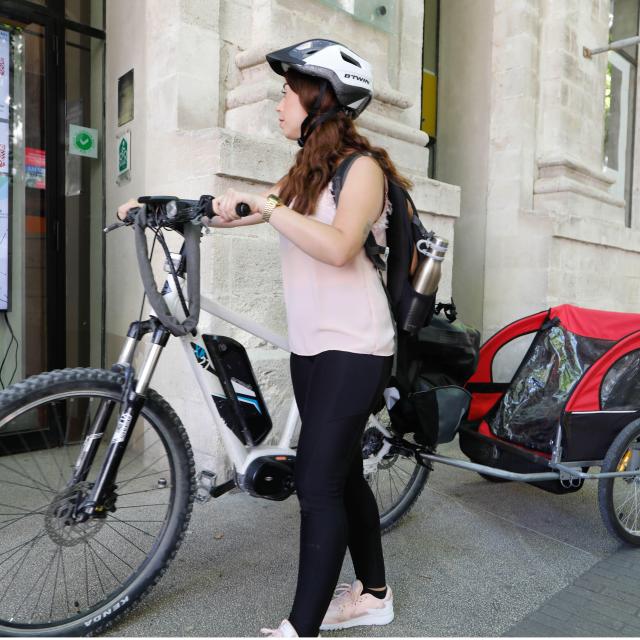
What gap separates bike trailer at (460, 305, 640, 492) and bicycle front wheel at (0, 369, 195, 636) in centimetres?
Result: 164

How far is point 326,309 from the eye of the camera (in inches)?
83.1

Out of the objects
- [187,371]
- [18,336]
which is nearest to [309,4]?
[187,371]

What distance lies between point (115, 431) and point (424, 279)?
116 centimetres

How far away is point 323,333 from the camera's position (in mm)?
2115

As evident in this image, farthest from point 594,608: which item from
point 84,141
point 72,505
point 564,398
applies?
point 84,141

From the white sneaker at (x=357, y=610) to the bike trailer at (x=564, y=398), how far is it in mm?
1075

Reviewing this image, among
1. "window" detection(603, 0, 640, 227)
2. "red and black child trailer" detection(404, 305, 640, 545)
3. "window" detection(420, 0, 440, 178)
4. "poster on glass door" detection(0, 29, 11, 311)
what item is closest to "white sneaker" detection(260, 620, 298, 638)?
"red and black child trailer" detection(404, 305, 640, 545)

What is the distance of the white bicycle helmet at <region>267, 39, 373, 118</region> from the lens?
211 cm

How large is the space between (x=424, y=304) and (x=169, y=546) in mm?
1245

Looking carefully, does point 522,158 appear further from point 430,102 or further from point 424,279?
point 424,279

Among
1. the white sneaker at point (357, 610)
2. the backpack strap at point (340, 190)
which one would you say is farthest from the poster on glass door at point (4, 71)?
the white sneaker at point (357, 610)

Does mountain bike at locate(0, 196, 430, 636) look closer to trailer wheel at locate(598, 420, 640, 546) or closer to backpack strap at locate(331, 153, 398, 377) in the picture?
backpack strap at locate(331, 153, 398, 377)

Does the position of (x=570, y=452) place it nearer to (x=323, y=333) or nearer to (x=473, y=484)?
A: (x=473, y=484)

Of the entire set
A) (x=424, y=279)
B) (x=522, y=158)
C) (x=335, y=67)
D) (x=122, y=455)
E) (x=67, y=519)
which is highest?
(x=522, y=158)
